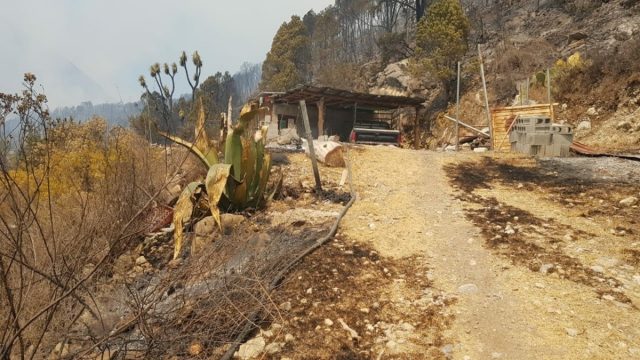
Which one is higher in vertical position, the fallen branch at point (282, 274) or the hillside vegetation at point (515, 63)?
the hillside vegetation at point (515, 63)

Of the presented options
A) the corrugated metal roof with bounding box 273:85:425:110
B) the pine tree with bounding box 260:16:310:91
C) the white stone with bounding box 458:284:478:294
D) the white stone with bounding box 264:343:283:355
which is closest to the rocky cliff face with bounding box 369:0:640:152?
the corrugated metal roof with bounding box 273:85:425:110

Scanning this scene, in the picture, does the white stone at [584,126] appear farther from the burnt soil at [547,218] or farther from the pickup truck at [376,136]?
the pickup truck at [376,136]

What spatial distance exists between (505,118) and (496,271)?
8.57 m

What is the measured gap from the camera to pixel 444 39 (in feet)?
64.8

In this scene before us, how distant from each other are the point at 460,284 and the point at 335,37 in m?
47.5

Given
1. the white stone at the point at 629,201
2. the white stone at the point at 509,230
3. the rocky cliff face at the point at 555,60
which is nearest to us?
the white stone at the point at 509,230

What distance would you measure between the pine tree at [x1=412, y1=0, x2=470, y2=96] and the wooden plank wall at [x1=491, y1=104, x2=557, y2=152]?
30.1 feet

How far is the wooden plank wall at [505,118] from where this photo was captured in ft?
33.9

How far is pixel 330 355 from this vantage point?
2477mm

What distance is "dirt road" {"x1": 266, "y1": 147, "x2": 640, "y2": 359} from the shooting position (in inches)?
99.7

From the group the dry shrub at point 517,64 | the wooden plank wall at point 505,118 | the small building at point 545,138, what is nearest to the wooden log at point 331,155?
the small building at point 545,138

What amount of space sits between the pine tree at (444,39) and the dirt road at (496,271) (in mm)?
14718

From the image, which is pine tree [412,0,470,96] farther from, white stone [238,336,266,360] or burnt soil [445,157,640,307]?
white stone [238,336,266,360]

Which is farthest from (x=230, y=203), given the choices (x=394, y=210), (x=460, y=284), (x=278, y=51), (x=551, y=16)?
(x=278, y=51)
